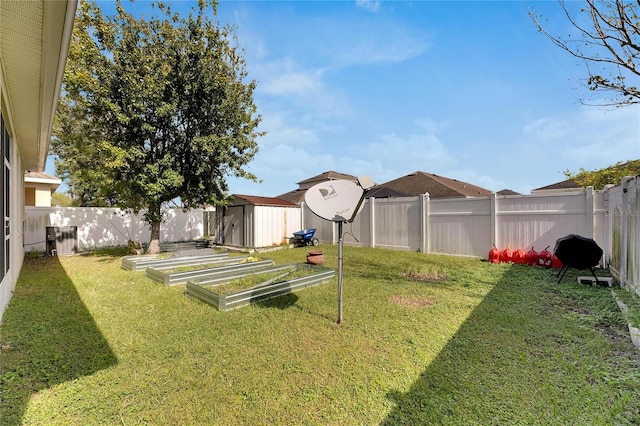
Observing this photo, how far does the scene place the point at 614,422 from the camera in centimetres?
204

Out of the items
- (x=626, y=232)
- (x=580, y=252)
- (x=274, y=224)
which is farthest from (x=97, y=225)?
(x=626, y=232)

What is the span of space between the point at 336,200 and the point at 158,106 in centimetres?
805

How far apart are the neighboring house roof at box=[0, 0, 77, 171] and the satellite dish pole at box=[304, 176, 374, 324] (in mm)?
3123

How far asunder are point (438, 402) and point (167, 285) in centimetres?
588

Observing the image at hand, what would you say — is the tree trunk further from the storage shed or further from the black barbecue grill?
the black barbecue grill

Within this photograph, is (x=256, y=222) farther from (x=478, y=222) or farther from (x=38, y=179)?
(x=38, y=179)

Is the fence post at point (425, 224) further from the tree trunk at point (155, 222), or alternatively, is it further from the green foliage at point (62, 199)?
the green foliage at point (62, 199)

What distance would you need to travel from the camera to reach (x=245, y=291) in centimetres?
487

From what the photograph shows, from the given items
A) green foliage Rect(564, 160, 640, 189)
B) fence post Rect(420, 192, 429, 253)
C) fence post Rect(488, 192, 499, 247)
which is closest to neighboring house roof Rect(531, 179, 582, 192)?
green foliage Rect(564, 160, 640, 189)

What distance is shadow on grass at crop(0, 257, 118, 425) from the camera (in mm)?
2529

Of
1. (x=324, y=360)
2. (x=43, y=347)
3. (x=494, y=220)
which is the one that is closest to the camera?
(x=324, y=360)

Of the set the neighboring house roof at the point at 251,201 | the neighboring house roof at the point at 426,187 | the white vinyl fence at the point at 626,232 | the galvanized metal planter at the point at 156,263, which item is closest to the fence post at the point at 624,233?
the white vinyl fence at the point at 626,232

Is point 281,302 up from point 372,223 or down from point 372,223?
down

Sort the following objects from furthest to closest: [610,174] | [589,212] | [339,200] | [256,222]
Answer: [256,222]
[610,174]
[589,212]
[339,200]
